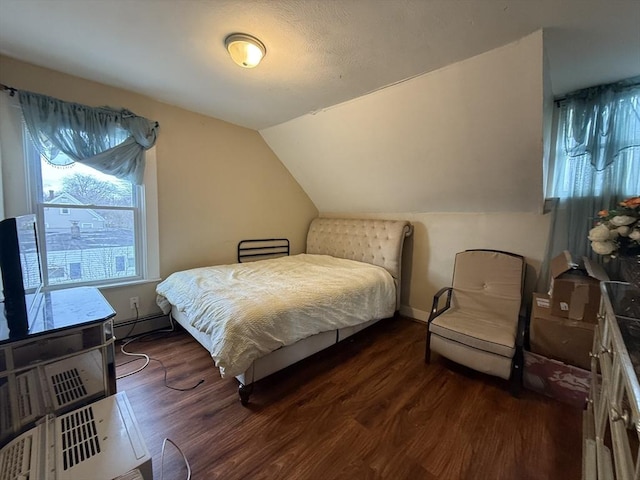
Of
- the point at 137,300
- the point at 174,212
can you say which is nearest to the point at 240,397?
the point at 137,300

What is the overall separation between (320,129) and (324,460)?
117 inches

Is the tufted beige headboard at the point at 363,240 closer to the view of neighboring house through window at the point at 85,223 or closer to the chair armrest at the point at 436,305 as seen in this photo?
the chair armrest at the point at 436,305

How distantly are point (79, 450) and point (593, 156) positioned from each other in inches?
146

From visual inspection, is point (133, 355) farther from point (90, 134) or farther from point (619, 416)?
point (619, 416)

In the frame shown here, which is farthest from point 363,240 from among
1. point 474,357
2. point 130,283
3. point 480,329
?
point 130,283

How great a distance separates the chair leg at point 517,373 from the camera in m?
1.97

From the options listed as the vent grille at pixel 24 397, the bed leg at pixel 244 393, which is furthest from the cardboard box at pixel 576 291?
the vent grille at pixel 24 397

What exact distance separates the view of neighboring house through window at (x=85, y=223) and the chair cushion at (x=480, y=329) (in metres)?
3.14

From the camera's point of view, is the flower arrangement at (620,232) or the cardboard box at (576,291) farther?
the cardboard box at (576,291)

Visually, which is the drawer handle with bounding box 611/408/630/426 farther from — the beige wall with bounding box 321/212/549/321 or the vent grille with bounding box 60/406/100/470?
the beige wall with bounding box 321/212/549/321

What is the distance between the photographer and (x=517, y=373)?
77.5 inches

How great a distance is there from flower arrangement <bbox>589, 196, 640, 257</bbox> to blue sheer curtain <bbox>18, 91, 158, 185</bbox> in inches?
145

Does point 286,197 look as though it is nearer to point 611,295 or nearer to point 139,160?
point 139,160

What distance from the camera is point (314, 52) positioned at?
6.09 feet
